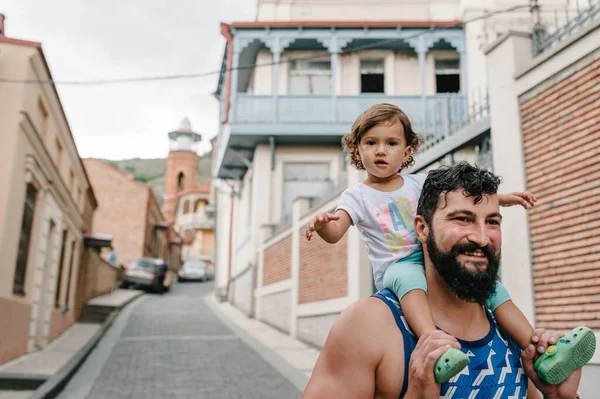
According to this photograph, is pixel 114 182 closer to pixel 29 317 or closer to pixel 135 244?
pixel 135 244

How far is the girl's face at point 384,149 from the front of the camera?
264cm

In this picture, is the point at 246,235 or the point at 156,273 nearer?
the point at 246,235

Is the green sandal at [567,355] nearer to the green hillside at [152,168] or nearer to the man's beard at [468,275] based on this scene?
the man's beard at [468,275]

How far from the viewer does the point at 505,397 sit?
2031mm

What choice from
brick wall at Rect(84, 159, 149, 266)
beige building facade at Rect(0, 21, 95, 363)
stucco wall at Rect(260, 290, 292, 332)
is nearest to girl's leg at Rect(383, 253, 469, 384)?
beige building facade at Rect(0, 21, 95, 363)

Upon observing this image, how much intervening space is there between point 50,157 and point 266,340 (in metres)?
6.38

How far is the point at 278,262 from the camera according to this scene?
1650 centimetres

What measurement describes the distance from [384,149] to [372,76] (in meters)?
18.7

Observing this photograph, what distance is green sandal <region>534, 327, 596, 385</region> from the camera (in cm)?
199

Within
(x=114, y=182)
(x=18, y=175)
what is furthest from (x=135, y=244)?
(x=18, y=175)

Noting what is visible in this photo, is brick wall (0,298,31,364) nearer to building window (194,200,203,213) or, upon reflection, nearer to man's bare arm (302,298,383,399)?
man's bare arm (302,298,383,399)

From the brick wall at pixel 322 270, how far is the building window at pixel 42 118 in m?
6.02

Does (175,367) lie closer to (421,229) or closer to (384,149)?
(384,149)

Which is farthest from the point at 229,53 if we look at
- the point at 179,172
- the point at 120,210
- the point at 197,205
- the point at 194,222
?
the point at 179,172
